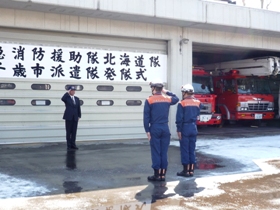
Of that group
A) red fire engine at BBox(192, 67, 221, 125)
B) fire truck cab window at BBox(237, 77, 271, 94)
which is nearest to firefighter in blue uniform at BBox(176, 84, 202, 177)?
red fire engine at BBox(192, 67, 221, 125)

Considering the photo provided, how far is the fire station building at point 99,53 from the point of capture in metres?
12.5

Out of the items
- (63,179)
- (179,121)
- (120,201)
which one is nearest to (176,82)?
(179,121)

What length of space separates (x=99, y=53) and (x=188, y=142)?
627 centimetres

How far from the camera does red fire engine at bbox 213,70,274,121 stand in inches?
768

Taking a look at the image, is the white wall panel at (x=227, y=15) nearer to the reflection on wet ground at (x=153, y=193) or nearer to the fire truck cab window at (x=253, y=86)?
the fire truck cab window at (x=253, y=86)

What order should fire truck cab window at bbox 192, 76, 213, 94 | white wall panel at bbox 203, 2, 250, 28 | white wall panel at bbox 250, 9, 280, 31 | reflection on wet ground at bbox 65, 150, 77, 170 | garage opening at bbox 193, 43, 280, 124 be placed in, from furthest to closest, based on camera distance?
garage opening at bbox 193, 43, 280, 124 < fire truck cab window at bbox 192, 76, 213, 94 < white wall panel at bbox 250, 9, 280, 31 < white wall panel at bbox 203, 2, 250, 28 < reflection on wet ground at bbox 65, 150, 77, 170

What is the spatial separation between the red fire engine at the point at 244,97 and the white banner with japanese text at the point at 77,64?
578 cm

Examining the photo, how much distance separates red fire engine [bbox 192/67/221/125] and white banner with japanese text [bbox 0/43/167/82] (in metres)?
3.56

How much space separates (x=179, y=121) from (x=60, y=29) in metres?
6.01

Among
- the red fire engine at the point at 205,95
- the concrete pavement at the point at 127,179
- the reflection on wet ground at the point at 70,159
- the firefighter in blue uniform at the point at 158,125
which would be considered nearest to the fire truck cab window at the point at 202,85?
the red fire engine at the point at 205,95

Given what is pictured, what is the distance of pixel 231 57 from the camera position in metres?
21.5

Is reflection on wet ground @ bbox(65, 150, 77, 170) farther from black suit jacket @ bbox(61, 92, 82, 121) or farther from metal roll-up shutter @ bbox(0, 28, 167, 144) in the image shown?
metal roll-up shutter @ bbox(0, 28, 167, 144)

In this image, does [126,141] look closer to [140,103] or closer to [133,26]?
[140,103]

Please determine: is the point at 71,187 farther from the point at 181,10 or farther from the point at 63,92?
the point at 181,10
